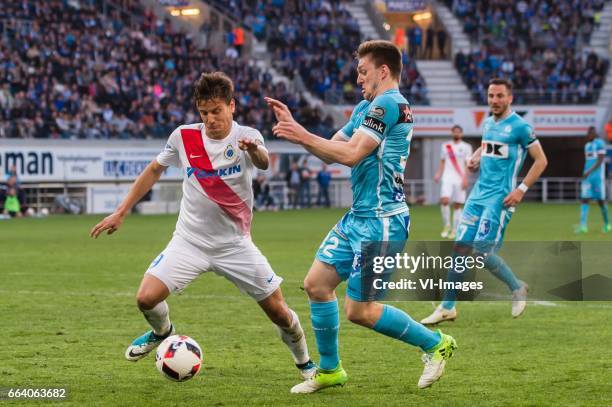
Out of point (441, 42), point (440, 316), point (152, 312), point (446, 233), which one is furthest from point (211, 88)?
point (441, 42)

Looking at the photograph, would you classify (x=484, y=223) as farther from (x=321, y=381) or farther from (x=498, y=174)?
(x=321, y=381)

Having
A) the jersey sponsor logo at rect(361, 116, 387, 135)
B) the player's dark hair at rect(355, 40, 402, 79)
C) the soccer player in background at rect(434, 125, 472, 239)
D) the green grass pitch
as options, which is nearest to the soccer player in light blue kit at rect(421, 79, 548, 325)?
the green grass pitch

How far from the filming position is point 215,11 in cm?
4656

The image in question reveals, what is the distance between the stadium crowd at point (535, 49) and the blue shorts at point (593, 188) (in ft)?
71.4

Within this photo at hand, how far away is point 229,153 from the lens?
7590mm

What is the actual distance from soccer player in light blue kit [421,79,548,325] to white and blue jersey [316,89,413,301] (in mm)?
3679

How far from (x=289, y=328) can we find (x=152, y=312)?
945 mm

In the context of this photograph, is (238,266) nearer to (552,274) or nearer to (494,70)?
(552,274)

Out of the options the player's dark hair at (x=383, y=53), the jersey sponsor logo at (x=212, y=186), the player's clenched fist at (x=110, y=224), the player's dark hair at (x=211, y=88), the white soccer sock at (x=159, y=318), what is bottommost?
the white soccer sock at (x=159, y=318)

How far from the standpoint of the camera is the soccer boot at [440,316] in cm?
1073

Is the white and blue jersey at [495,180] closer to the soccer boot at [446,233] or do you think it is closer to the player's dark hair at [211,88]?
the player's dark hair at [211,88]

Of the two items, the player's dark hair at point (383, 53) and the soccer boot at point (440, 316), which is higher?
the player's dark hair at point (383, 53)

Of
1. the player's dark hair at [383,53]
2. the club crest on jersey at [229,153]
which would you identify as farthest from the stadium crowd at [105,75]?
the player's dark hair at [383,53]

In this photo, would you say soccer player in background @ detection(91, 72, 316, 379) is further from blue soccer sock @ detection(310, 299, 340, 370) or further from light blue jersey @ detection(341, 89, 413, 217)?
light blue jersey @ detection(341, 89, 413, 217)
